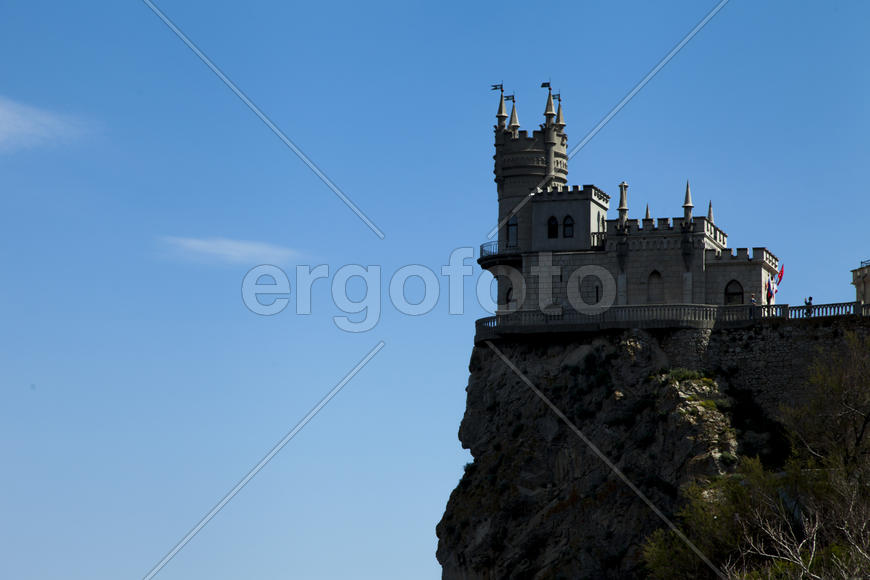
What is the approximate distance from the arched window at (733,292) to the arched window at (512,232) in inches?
518

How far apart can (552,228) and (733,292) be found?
1135 cm

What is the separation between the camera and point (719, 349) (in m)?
95.8

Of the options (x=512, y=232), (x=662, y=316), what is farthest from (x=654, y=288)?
(x=512, y=232)

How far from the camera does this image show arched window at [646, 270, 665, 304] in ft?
327

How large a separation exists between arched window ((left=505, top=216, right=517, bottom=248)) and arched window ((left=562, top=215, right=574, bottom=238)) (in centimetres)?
306

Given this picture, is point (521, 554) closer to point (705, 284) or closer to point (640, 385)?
point (640, 385)

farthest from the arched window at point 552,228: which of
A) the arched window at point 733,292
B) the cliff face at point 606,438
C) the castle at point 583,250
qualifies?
the arched window at point 733,292

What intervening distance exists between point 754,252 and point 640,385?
32.8ft

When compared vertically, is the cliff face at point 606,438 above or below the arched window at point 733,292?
below

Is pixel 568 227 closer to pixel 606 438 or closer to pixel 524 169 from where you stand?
pixel 524 169

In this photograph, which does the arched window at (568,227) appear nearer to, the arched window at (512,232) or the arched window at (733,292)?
the arched window at (512,232)

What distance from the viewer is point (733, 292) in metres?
98.8

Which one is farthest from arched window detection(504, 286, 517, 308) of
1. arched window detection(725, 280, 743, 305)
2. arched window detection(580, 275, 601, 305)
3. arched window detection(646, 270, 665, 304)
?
arched window detection(725, 280, 743, 305)

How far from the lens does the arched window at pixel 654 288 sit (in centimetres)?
9981
